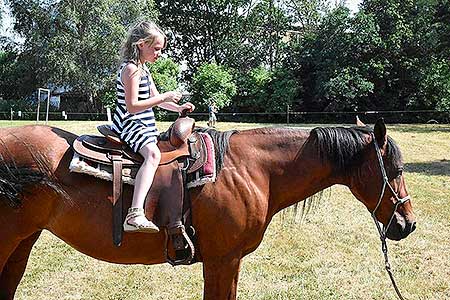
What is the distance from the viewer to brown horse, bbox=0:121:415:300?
2.87 metres

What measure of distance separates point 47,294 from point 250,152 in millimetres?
2880

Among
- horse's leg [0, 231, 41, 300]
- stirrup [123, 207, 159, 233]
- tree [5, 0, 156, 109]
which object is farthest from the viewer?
tree [5, 0, 156, 109]

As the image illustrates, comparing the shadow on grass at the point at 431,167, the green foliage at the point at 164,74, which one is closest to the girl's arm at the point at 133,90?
the shadow on grass at the point at 431,167

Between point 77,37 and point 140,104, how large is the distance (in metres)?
34.4

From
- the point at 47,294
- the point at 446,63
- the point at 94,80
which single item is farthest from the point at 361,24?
the point at 47,294

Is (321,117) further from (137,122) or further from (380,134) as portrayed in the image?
(137,122)

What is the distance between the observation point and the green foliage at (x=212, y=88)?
109ft

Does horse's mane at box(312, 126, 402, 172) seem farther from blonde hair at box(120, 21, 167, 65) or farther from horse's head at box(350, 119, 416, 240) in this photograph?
blonde hair at box(120, 21, 167, 65)

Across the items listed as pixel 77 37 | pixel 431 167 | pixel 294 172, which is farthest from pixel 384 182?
pixel 77 37

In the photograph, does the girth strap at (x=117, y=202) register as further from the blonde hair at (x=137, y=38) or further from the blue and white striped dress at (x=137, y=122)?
the blonde hair at (x=137, y=38)

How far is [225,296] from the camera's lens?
2969 millimetres

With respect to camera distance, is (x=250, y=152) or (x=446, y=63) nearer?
(x=250, y=152)

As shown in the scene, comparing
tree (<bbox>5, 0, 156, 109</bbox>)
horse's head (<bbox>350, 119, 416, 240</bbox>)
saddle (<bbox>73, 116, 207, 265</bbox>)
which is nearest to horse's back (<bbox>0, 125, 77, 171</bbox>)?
saddle (<bbox>73, 116, 207, 265</bbox>)

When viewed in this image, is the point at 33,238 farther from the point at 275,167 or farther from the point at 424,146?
the point at 424,146
